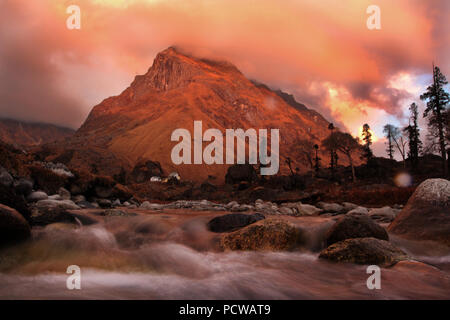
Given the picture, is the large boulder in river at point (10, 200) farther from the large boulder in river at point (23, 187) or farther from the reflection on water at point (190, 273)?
the large boulder in river at point (23, 187)

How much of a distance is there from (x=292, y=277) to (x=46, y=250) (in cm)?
428

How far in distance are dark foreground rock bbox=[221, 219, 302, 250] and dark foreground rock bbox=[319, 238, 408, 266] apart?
1.40 m

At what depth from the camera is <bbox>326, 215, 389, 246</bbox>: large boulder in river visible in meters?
5.53

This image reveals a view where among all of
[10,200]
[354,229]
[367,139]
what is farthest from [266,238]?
[367,139]

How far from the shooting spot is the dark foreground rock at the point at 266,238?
239 inches

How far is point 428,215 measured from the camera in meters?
6.62

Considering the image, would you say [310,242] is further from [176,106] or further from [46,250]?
[176,106]

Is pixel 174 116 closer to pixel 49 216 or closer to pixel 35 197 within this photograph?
pixel 35 197

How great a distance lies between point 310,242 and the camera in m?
6.37

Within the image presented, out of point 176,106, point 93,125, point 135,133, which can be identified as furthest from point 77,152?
point 93,125

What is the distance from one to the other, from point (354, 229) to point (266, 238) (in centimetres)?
196

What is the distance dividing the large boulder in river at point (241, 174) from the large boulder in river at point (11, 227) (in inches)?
1680

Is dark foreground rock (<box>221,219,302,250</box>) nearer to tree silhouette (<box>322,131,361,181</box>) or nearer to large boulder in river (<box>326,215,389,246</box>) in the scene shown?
large boulder in river (<box>326,215,389,246</box>)

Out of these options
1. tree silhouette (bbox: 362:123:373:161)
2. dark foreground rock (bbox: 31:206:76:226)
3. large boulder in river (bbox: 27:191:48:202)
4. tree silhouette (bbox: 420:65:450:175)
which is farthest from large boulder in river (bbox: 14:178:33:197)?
tree silhouette (bbox: 362:123:373:161)
